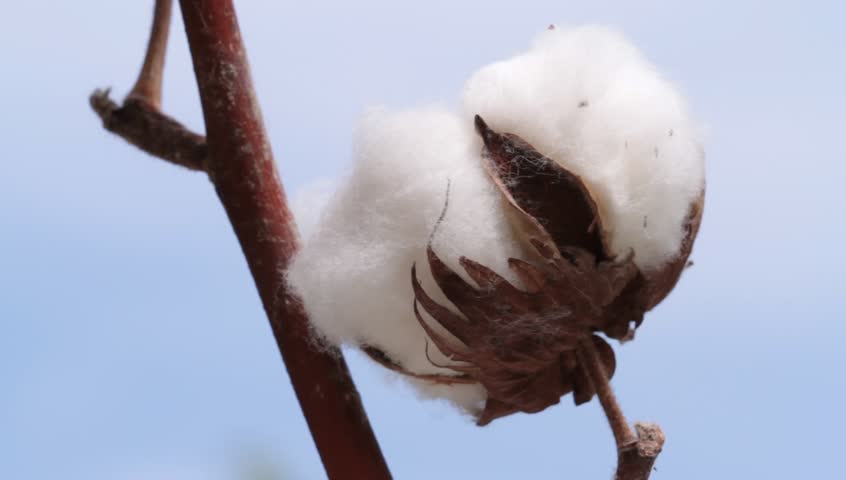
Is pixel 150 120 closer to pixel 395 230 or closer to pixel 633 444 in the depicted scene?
pixel 395 230

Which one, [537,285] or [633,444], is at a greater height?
[537,285]

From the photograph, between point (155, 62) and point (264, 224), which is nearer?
point (264, 224)

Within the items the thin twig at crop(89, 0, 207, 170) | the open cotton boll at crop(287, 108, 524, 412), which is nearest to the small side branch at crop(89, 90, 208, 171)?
the thin twig at crop(89, 0, 207, 170)

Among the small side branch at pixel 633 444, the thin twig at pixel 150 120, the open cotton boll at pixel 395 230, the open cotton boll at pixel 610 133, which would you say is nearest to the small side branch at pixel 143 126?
the thin twig at pixel 150 120

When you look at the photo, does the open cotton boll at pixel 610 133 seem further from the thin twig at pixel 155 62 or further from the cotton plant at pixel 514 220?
the thin twig at pixel 155 62

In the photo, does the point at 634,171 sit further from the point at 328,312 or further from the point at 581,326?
the point at 328,312

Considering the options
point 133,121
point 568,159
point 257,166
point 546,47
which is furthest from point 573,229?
point 133,121

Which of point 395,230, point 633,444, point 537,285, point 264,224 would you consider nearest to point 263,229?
point 264,224
